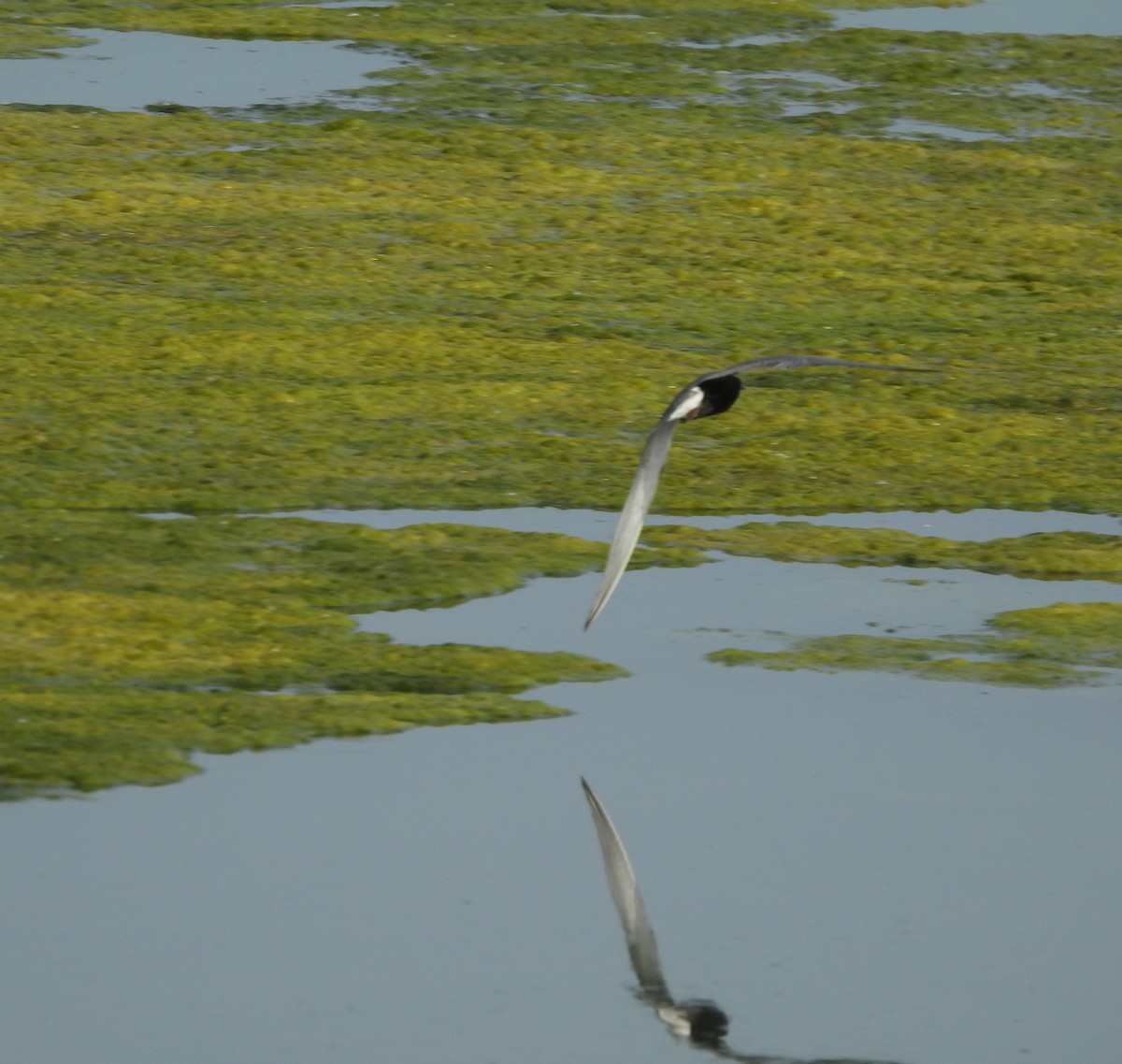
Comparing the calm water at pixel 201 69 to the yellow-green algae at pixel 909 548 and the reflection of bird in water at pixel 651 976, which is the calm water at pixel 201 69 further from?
the reflection of bird in water at pixel 651 976

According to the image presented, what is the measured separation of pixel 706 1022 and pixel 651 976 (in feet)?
1.08

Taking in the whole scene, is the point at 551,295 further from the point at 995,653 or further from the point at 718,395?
the point at 718,395

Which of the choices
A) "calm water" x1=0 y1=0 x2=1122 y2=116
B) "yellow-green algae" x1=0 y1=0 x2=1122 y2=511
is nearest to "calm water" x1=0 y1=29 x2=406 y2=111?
"calm water" x1=0 y1=0 x2=1122 y2=116

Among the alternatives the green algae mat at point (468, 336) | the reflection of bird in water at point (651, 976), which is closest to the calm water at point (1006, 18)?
the green algae mat at point (468, 336)

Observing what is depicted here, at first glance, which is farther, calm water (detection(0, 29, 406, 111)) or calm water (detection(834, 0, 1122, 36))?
calm water (detection(834, 0, 1122, 36))

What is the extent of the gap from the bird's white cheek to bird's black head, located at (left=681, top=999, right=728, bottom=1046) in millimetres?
1956

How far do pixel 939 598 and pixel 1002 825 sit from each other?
95.5 inches

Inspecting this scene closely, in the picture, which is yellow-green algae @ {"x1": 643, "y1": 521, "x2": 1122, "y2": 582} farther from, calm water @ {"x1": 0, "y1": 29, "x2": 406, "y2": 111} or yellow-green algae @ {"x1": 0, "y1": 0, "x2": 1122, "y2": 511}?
calm water @ {"x1": 0, "y1": 29, "x2": 406, "y2": 111}

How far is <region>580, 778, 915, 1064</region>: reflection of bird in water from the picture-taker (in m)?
6.94

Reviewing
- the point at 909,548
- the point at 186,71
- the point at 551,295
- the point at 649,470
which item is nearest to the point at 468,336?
the point at 551,295

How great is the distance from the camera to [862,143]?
20484 mm

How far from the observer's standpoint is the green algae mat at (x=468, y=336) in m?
9.95

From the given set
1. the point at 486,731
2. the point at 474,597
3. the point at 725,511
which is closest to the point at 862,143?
the point at 725,511

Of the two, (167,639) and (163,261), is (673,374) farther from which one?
(167,639)
